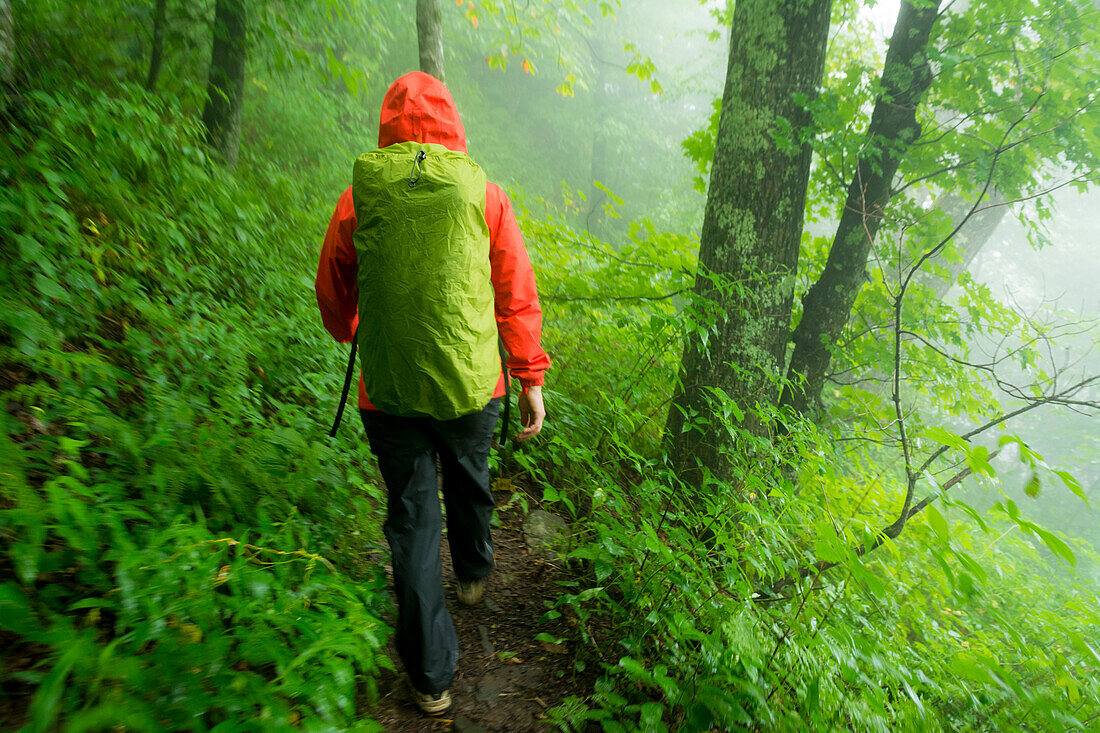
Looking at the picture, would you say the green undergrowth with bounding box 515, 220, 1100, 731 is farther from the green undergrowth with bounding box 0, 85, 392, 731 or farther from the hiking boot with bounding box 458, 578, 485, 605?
the green undergrowth with bounding box 0, 85, 392, 731

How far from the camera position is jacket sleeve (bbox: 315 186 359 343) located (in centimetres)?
187

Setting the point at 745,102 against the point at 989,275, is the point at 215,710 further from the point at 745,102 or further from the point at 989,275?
the point at 989,275

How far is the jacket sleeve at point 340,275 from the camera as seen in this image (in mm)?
1874

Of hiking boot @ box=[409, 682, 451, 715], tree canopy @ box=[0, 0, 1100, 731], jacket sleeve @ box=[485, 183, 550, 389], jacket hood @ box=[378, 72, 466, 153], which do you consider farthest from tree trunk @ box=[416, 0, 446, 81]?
hiking boot @ box=[409, 682, 451, 715]

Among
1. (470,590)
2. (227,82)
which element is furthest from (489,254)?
(227,82)

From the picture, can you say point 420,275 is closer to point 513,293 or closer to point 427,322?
point 427,322

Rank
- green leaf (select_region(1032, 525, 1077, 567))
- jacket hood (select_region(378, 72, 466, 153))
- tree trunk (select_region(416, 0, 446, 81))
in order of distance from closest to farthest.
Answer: green leaf (select_region(1032, 525, 1077, 567)), jacket hood (select_region(378, 72, 466, 153)), tree trunk (select_region(416, 0, 446, 81))

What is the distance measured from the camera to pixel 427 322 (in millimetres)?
1660

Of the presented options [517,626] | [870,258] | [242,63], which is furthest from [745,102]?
[242,63]

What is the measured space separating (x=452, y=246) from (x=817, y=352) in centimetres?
391

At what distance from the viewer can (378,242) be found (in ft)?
5.41

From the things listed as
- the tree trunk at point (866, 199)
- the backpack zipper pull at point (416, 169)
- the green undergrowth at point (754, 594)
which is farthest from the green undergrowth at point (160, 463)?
the tree trunk at point (866, 199)

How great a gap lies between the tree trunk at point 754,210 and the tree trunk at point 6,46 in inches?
171

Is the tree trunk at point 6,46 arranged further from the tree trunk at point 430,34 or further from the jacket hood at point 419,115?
the jacket hood at point 419,115
